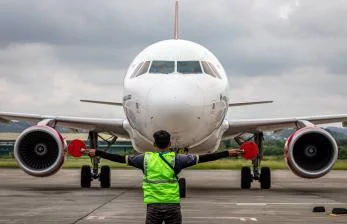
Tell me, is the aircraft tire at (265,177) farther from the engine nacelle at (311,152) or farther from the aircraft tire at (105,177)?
the aircraft tire at (105,177)

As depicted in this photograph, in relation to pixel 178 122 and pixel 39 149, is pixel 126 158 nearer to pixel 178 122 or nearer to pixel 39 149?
pixel 178 122

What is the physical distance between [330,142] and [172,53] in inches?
183

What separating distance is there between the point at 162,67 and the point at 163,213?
9190mm

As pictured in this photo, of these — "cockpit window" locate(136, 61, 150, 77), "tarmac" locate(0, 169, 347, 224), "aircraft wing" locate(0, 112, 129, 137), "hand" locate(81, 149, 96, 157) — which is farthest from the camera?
"aircraft wing" locate(0, 112, 129, 137)

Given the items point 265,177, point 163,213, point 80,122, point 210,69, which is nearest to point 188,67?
point 210,69

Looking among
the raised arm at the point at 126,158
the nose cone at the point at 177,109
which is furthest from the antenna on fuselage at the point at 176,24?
the raised arm at the point at 126,158

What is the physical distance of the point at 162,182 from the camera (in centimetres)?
704

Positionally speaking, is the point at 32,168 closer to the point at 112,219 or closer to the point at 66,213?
the point at 66,213

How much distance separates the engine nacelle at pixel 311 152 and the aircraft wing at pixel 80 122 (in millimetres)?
4585

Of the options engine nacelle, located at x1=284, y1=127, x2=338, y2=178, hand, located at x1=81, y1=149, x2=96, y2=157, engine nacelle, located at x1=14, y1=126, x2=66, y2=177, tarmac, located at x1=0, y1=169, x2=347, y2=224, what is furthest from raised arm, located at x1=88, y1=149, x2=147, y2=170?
engine nacelle, located at x1=284, y1=127, x2=338, y2=178

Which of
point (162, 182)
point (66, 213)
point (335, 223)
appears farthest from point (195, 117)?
point (162, 182)

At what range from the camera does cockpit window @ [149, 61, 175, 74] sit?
1577cm

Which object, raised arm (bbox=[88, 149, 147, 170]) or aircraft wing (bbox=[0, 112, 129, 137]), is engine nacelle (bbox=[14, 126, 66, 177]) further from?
raised arm (bbox=[88, 149, 147, 170])

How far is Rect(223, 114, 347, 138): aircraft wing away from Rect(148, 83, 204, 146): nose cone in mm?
4188
